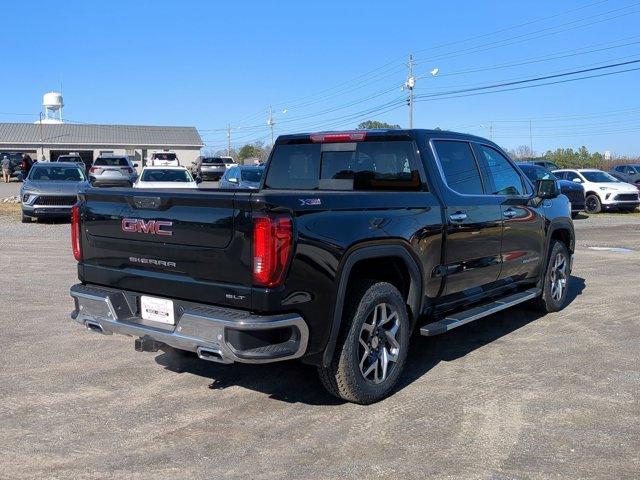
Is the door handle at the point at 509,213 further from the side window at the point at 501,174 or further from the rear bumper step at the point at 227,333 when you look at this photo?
Answer: the rear bumper step at the point at 227,333

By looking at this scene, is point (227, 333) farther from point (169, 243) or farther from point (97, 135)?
point (97, 135)

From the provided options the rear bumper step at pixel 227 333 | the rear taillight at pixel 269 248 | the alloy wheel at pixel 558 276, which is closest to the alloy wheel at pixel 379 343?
the rear bumper step at pixel 227 333

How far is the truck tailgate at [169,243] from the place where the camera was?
4047 millimetres

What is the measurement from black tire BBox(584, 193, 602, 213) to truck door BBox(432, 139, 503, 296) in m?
19.1

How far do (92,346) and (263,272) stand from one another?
296 cm

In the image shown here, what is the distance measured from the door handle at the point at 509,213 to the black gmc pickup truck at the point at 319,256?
2 cm

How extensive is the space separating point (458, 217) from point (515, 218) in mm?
1220

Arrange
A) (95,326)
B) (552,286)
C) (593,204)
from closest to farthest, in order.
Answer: (95,326)
(552,286)
(593,204)

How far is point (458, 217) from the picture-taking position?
5543mm

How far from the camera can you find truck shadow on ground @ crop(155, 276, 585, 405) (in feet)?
16.5

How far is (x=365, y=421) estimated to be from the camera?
14.6 ft

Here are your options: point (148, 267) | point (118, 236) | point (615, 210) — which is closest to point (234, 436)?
point (148, 267)

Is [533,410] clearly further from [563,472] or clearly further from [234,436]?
[234,436]

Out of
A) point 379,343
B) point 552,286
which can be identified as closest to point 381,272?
point 379,343
